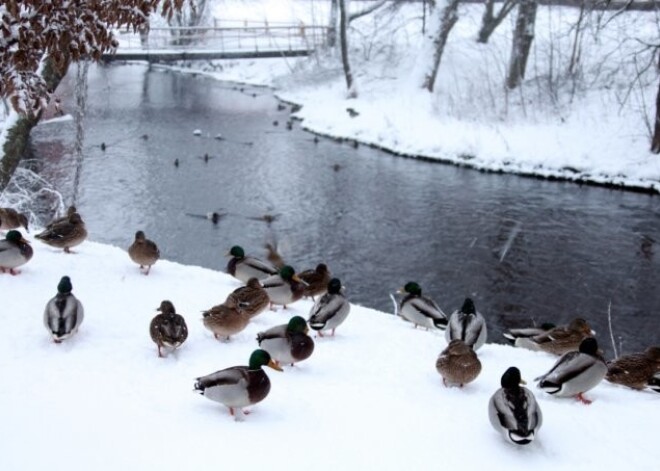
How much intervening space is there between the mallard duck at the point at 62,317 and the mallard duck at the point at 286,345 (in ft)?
5.56

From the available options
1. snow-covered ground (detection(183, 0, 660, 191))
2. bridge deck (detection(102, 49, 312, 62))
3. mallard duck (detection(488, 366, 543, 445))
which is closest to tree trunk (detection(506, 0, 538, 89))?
snow-covered ground (detection(183, 0, 660, 191))

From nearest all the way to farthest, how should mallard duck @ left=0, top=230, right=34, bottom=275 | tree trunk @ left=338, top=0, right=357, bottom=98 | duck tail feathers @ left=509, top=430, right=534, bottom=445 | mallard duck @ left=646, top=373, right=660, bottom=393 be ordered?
duck tail feathers @ left=509, top=430, right=534, bottom=445
mallard duck @ left=646, top=373, right=660, bottom=393
mallard duck @ left=0, top=230, right=34, bottom=275
tree trunk @ left=338, top=0, right=357, bottom=98

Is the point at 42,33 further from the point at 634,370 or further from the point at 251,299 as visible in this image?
the point at 634,370

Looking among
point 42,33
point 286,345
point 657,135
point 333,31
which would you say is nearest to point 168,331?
point 286,345

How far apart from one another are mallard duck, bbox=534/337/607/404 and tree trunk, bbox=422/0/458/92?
2435 cm

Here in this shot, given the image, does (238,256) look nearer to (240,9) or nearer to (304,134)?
(304,134)

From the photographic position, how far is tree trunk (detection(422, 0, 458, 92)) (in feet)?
93.6

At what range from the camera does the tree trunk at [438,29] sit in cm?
2853

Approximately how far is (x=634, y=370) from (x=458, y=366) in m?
1.93

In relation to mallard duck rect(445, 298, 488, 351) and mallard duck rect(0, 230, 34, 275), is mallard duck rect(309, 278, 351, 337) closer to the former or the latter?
mallard duck rect(445, 298, 488, 351)

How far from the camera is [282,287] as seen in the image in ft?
28.0

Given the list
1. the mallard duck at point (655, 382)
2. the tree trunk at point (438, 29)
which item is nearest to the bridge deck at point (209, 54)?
the tree trunk at point (438, 29)

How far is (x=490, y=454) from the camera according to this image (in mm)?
5125

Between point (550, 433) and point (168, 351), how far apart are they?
11.2 feet
